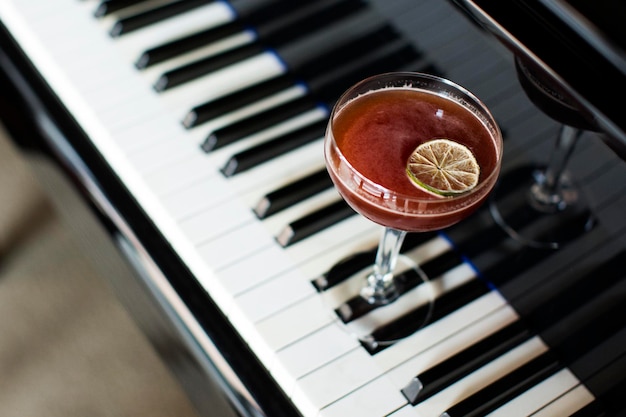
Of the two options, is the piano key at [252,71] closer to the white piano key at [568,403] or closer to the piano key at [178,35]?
the piano key at [178,35]

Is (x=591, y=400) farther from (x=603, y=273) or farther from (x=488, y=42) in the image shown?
(x=488, y=42)

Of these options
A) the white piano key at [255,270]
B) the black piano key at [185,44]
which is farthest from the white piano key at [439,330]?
the black piano key at [185,44]

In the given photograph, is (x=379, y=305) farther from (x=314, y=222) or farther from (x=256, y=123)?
(x=256, y=123)

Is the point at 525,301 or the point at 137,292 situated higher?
the point at 137,292

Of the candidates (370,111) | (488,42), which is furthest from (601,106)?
(370,111)

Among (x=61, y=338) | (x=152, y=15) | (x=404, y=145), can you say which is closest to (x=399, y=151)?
(x=404, y=145)

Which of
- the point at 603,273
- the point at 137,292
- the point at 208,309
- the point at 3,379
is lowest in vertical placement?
the point at 603,273
